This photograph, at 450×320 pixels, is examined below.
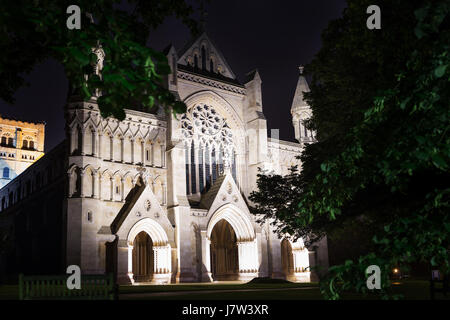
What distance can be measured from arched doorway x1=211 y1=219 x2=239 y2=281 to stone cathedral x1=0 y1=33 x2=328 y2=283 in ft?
0.26

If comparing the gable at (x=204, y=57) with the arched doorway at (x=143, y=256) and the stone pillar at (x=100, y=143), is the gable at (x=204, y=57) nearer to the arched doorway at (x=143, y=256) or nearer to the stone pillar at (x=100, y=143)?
the stone pillar at (x=100, y=143)

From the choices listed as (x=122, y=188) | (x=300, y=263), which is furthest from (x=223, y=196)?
(x=300, y=263)

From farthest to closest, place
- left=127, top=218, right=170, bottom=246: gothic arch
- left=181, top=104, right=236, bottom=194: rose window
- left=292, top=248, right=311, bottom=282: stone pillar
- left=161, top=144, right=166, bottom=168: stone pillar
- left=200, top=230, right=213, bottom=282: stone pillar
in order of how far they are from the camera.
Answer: left=292, top=248, right=311, bottom=282: stone pillar, left=181, top=104, right=236, bottom=194: rose window, left=161, top=144, right=166, bottom=168: stone pillar, left=200, top=230, right=213, bottom=282: stone pillar, left=127, top=218, right=170, bottom=246: gothic arch

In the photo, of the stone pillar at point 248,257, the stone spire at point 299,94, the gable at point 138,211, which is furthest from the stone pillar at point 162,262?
the stone spire at point 299,94

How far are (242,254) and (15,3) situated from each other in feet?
103

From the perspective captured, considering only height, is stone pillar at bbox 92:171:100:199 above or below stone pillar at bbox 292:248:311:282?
above

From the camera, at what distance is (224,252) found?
35812 millimetres

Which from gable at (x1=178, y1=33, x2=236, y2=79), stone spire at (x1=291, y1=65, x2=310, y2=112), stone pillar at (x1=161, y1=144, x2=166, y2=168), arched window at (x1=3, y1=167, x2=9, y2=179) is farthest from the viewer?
arched window at (x1=3, y1=167, x2=9, y2=179)

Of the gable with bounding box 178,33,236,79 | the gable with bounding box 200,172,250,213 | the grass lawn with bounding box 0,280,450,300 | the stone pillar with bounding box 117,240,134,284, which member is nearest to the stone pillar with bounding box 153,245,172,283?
the stone pillar with bounding box 117,240,134,284

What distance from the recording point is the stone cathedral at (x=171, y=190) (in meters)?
27.6

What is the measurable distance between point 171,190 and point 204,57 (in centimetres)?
1339

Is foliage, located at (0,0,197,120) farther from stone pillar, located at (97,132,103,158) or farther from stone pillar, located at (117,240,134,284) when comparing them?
stone pillar, located at (97,132,103,158)

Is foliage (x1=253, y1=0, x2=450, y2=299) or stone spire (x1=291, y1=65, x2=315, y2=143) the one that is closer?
foliage (x1=253, y1=0, x2=450, y2=299)

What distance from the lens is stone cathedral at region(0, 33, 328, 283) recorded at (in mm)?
27625
